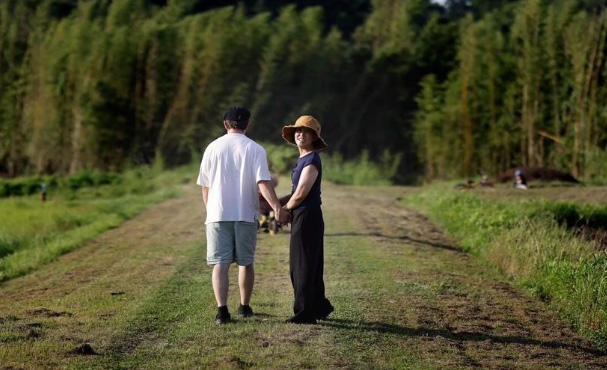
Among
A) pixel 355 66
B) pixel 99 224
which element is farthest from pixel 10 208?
pixel 355 66

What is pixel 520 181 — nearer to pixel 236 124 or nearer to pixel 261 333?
pixel 236 124

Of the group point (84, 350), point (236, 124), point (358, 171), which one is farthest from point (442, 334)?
point (358, 171)

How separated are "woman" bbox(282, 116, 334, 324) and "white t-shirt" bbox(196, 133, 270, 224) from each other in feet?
0.96

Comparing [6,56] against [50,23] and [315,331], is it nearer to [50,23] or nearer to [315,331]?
[50,23]

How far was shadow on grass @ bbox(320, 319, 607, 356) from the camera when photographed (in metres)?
7.46

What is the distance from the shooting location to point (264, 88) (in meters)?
32.7

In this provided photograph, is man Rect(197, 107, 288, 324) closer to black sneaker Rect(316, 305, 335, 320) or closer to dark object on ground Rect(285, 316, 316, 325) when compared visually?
dark object on ground Rect(285, 316, 316, 325)

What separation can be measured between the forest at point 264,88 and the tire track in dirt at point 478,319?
15.7 metres

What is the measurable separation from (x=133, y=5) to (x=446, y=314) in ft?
89.1

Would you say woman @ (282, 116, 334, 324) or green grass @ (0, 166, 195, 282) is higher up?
woman @ (282, 116, 334, 324)

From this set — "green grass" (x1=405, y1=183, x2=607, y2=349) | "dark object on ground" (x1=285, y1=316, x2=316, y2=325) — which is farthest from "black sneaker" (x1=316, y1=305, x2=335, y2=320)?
"green grass" (x1=405, y1=183, x2=607, y2=349)

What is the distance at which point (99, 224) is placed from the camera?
16703 millimetres

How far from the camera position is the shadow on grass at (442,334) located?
7457mm

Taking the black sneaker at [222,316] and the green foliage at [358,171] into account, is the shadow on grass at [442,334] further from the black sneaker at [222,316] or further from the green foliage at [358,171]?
the green foliage at [358,171]
